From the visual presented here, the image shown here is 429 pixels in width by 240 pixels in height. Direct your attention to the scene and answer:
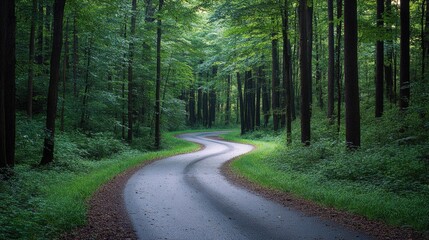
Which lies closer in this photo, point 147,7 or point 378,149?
point 378,149

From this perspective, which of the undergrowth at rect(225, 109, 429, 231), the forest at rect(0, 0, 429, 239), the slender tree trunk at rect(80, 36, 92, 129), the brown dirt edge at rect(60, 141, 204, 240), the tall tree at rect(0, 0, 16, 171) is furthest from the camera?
the slender tree trunk at rect(80, 36, 92, 129)

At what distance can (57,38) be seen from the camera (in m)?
14.3

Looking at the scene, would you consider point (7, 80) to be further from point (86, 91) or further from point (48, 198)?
point (86, 91)

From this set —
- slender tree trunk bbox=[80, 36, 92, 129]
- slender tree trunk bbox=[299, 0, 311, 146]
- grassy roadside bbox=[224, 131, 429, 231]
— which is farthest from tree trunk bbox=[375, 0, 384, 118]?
slender tree trunk bbox=[80, 36, 92, 129]

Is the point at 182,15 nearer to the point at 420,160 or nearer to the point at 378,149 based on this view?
the point at 378,149

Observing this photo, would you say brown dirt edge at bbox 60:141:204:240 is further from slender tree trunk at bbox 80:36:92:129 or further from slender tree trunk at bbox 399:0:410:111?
slender tree trunk at bbox 399:0:410:111

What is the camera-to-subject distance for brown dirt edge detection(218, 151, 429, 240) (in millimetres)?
6402

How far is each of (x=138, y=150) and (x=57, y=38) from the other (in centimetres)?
1197

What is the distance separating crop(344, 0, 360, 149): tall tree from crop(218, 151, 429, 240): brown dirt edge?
445cm


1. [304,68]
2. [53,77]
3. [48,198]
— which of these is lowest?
[48,198]

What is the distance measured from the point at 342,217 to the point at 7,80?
11.5 m

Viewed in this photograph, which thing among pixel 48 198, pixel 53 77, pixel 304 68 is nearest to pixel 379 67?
pixel 304 68

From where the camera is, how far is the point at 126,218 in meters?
8.01

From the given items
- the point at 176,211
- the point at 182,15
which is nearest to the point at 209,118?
the point at 182,15
